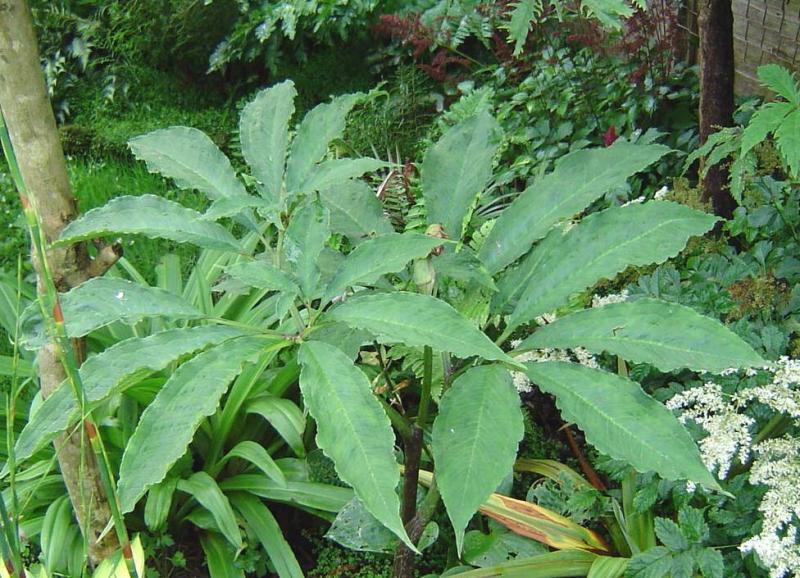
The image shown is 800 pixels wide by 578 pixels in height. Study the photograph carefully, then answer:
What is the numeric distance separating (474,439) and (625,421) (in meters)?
0.22

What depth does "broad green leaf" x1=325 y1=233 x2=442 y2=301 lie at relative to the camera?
125 cm

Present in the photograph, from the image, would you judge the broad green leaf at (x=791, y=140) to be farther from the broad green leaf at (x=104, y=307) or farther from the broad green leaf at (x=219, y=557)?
the broad green leaf at (x=219, y=557)

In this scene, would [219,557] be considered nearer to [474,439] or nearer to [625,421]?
[474,439]

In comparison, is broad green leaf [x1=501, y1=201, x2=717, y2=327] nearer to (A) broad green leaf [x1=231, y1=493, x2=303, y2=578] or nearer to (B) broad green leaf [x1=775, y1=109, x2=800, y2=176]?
(B) broad green leaf [x1=775, y1=109, x2=800, y2=176]

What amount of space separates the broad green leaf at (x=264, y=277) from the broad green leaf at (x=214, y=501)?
1139mm

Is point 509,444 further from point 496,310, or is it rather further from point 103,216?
point 103,216

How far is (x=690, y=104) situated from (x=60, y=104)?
4.39 metres

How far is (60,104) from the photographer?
236 inches

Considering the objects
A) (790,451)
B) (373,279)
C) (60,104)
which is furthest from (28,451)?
(60,104)

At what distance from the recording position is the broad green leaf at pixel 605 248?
1348mm

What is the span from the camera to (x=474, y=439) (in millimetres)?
1208

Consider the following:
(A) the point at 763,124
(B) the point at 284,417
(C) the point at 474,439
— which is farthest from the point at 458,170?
(B) the point at 284,417

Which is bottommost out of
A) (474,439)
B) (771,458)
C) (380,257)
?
(771,458)

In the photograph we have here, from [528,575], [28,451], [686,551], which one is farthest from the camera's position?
[528,575]
